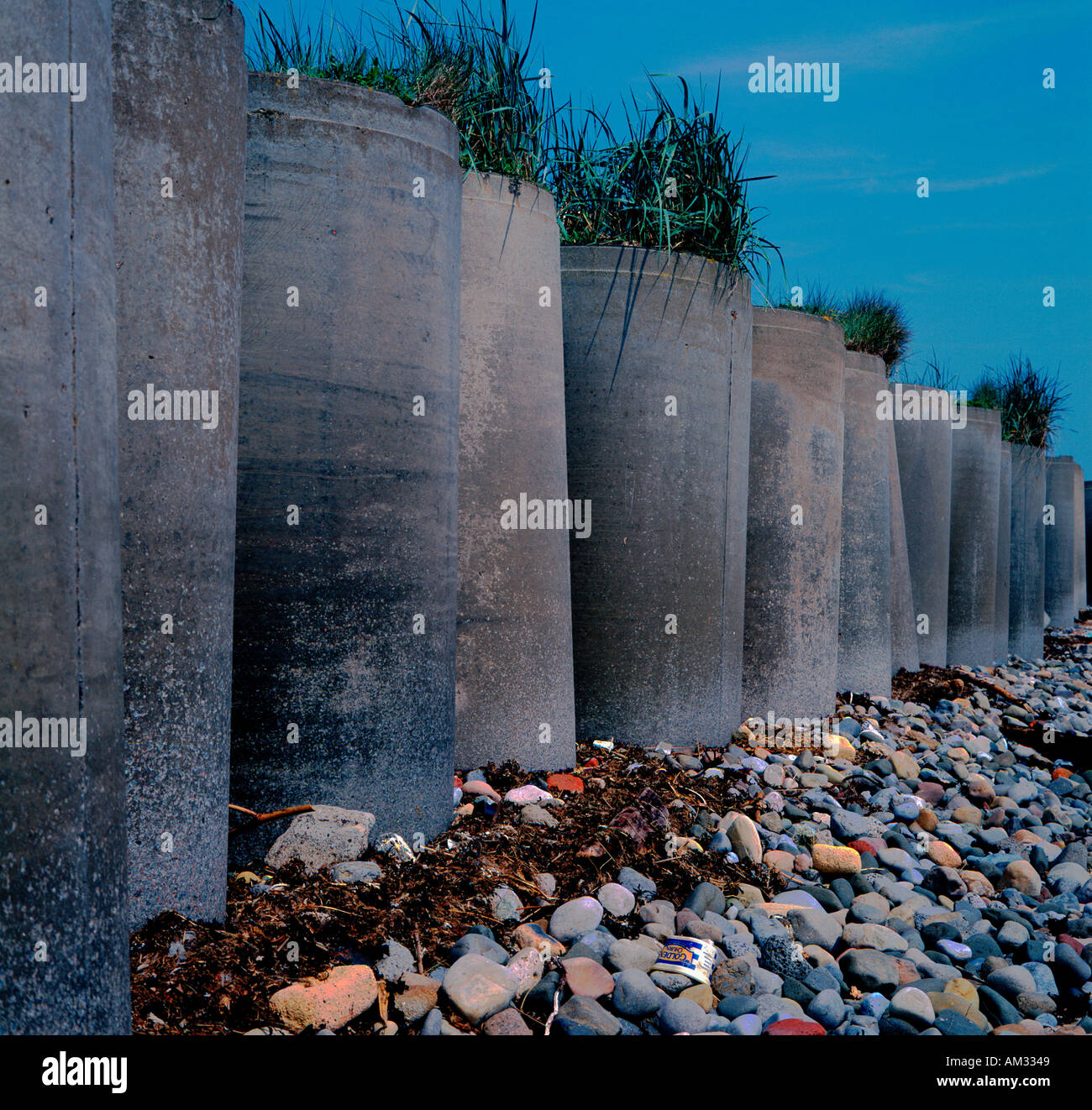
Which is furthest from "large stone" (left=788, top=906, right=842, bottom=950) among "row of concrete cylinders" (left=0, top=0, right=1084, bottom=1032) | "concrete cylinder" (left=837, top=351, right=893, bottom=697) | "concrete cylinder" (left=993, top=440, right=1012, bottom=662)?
"concrete cylinder" (left=993, top=440, right=1012, bottom=662)

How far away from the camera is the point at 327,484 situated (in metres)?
3.46

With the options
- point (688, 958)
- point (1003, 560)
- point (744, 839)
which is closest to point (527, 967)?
point (688, 958)

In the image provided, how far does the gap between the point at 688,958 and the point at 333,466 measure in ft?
6.29

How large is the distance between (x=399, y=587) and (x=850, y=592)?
5158mm

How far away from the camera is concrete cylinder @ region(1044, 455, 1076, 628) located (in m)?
17.4

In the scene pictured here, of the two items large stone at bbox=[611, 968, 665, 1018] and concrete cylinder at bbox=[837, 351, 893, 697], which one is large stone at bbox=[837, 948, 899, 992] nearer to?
large stone at bbox=[611, 968, 665, 1018]

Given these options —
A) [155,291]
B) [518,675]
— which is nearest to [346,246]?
[155,291]

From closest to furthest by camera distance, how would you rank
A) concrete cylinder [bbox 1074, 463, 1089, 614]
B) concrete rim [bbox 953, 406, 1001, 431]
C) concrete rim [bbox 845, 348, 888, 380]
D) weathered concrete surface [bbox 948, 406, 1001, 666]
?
concrete rim [bbox 845, 348, 888, 380]
weathered concrete surface [bbox 948, 406, 1001, 666]
concrete rim [bbox 953, 406, 1001, 431]
concrete cylinder [bbox 1074, 463, 1089, 614]

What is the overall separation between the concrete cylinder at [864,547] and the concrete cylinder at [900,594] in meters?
1.31

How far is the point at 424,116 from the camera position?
3.77m

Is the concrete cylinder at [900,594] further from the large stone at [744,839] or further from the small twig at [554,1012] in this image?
the small twig at [554,1012]

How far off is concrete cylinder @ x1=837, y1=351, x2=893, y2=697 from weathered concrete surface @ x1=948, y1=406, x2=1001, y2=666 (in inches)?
136

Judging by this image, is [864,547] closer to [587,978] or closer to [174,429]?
[587,978]
